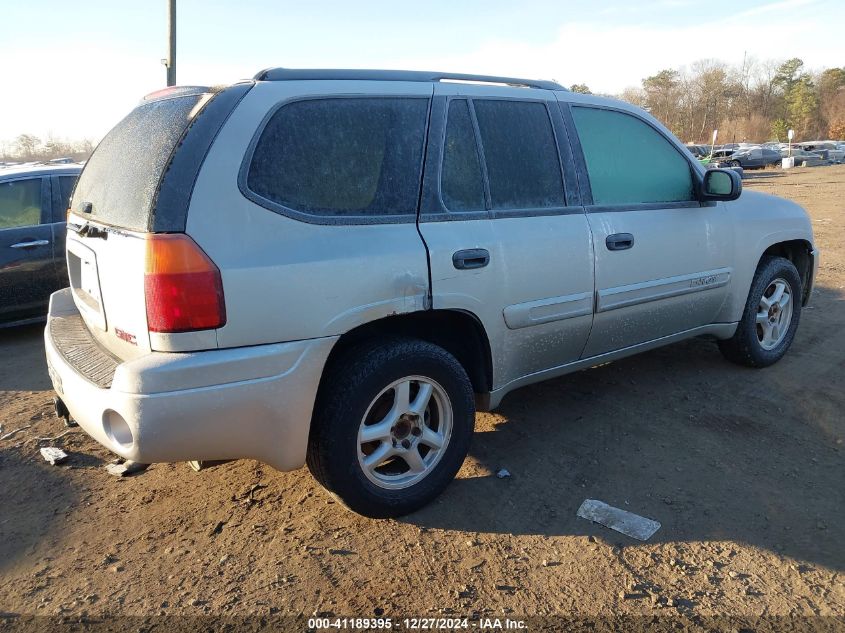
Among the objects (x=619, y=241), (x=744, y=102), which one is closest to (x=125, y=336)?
(x=619, y=241)

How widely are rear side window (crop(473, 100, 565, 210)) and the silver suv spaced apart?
0.01 m

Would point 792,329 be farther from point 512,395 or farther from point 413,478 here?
point 413,478

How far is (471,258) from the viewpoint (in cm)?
307

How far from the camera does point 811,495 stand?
318cm

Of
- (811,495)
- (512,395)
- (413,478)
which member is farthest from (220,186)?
(811,495)

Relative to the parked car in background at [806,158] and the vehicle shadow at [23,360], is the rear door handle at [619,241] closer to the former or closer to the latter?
the vehicle shadow at [23,360]

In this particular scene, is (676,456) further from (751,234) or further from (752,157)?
(752,157)

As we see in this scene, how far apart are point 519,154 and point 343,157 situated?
1026mm

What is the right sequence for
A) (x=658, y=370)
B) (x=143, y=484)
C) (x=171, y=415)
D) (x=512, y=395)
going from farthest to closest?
(x=658, y=370) → (x=512, y=395) → (x=143, y=484) → (x=171, y=415)

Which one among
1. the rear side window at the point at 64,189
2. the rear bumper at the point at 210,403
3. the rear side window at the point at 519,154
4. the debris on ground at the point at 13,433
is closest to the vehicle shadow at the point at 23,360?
the debris on ground at the point at 13,433

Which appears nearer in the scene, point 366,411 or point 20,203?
point 366,411

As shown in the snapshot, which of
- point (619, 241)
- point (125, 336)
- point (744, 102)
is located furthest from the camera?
point (744, 102)

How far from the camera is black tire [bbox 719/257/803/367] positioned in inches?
183

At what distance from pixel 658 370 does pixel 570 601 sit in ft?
8.93
